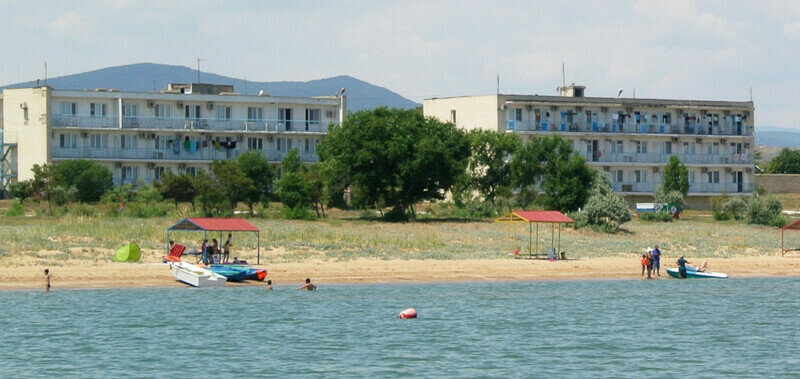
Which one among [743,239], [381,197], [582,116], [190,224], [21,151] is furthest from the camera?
[582,116]

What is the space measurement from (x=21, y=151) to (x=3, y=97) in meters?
5.55

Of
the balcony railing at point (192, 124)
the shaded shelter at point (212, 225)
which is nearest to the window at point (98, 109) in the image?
the balcony railing at point (192, 124)

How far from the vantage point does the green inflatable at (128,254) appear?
53.4 meters

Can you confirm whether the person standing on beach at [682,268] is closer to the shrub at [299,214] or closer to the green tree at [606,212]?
the green tree at [606,212]

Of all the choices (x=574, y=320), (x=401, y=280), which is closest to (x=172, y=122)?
(x=401, y=280)

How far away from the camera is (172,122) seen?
9894 cm

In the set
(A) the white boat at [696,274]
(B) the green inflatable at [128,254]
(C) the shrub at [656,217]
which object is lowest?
(A) the white boat at [696,274]

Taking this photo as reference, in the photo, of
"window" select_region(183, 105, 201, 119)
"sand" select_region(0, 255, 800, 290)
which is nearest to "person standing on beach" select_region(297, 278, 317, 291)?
"sand" select_region(0, 255, 800, 290)

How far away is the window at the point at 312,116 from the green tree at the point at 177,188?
752 inches

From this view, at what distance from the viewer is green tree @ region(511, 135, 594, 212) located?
83.3m

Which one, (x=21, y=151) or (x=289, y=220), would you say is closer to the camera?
(x=289, y=220)

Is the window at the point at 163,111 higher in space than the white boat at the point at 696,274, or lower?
higher

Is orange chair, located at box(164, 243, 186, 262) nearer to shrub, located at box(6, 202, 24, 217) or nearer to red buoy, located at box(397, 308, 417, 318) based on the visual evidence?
red buoy, located at box(397, 308, 417, 318)

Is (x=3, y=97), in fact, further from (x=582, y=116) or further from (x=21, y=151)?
(x=582, y=116)
